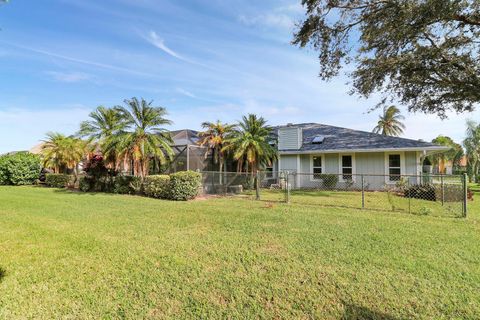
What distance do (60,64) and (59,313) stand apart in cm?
1349

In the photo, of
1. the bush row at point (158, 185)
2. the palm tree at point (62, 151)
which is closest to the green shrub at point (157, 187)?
the bush row at point (158, 185)

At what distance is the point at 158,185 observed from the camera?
42.8 feet

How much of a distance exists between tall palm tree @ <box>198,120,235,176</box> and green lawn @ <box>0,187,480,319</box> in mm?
10321

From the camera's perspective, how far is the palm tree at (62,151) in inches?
791

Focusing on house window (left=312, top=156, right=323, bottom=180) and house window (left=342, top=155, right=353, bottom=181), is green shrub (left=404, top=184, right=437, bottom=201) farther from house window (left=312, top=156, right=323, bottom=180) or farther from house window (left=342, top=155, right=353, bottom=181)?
house window (left=312, top=156, right=323, bottom=180)

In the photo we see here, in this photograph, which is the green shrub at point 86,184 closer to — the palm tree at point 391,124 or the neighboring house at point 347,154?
the neighboring house at point 347,154

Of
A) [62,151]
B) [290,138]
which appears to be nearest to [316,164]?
[290,138]

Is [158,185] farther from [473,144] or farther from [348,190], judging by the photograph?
[473,144]

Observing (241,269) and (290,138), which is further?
(290,138)

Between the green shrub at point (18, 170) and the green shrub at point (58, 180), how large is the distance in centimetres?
340

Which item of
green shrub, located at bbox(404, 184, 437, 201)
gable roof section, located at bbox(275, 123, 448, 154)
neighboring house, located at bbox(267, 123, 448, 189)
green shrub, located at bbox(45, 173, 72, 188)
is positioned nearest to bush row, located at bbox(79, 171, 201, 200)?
green shrub, located at bbox(45, 173, 72, 188)

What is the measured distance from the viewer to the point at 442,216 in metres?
8.01

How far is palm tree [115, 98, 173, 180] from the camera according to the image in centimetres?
1351

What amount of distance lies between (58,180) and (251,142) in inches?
590
